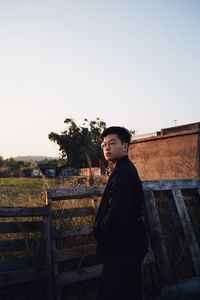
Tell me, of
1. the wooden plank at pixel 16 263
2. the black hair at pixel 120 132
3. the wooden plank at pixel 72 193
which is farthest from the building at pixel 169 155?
the black hair at pixel 120 132

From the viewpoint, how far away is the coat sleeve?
231cm

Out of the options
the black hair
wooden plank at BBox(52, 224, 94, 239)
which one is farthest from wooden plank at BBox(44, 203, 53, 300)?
the black hair

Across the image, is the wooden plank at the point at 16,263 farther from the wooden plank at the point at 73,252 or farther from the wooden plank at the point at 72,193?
the wooden plank at the point at 72,193

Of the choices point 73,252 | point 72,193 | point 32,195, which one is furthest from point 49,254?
point 32,195

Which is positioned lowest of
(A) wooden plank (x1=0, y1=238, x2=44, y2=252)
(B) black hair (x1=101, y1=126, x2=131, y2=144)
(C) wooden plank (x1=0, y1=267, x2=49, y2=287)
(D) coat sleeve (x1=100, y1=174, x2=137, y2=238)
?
(C) wooden plank (x1=0, y1=267, x2=49, y2=287)

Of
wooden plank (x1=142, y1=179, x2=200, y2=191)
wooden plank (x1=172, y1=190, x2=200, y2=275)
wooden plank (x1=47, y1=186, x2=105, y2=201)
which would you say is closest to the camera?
wooden plank (x1=47, y1=186, x2=105, y2=201)

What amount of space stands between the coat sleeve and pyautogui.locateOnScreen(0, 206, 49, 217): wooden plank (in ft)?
6.11

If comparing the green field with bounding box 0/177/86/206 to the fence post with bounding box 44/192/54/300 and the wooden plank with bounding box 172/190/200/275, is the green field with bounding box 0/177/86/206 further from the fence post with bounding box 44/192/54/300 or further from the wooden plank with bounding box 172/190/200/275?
the wooden plank with bounding box 172/190/200/275

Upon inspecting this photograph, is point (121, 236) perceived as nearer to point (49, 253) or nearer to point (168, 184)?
point (49, 253)

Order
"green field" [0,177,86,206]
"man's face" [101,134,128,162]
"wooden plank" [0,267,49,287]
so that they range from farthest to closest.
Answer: "green field" [0,177,86,206]
"wooden plank" [0,267,49,287]
"man's face" [101,134,128,162]

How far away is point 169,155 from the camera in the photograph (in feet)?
27.0

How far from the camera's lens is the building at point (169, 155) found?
7496mm

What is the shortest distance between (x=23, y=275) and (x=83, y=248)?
90cm

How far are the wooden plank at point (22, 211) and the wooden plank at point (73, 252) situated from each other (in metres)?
0.58
